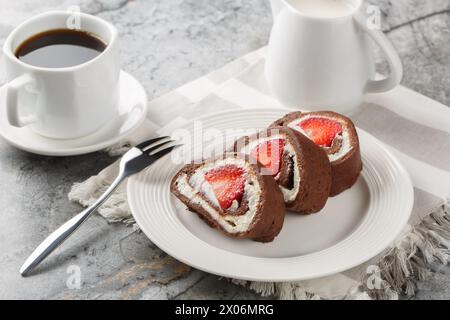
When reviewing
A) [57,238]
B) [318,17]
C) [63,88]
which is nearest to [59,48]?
[63,88]

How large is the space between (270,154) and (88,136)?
0.47m

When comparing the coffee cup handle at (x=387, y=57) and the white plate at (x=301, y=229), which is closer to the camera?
the white plate at (x=301, y=229)

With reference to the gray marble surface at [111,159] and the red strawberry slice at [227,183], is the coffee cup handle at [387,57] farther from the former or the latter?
the red strawberry slice at [227,183]

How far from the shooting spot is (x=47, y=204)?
1595 millimetres

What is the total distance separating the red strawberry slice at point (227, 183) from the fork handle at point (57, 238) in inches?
8.9

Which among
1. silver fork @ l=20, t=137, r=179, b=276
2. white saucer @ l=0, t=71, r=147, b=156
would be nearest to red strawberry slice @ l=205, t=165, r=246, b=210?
silver fork @ l=20, t=137, r=179, b=276

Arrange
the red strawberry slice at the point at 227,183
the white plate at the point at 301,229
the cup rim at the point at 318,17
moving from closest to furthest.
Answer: the white plate at the point at 301,229, the red strawberry slice at the point at 227,183, the cup rim at the point at 318,17

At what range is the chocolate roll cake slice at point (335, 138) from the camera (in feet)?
5.15

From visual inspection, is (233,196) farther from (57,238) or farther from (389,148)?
(389,148)

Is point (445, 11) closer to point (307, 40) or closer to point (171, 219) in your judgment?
point (307, 40)

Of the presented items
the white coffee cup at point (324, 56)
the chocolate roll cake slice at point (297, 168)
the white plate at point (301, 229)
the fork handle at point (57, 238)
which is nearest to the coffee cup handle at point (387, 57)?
the white coffee cup at point (324, 56)

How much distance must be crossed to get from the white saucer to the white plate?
177 millimetres

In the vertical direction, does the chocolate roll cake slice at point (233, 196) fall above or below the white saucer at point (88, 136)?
above

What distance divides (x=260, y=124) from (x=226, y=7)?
74 cm
